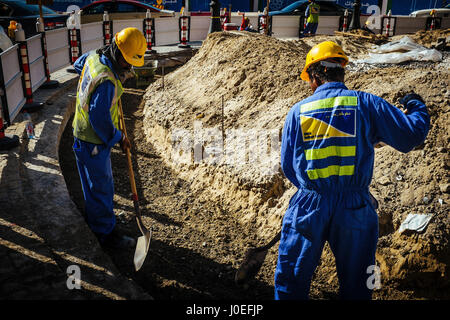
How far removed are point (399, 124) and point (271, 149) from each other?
2.94 metres

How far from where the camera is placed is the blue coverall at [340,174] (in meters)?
2.61

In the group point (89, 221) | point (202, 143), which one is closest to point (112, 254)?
point (89, 221)

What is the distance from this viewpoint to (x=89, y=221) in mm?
4012

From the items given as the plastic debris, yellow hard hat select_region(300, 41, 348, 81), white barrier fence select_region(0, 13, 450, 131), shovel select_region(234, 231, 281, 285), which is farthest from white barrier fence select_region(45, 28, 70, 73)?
the plastic debris

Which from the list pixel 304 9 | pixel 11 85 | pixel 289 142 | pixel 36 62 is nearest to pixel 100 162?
pixel 289 142

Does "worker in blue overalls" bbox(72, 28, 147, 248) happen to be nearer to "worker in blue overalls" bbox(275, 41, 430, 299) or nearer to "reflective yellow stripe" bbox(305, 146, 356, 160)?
"worker in blue overalls" bbox(275, 41, 430, 299)

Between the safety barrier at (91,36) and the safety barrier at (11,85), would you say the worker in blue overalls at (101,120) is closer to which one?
the safety barrier at (11,85)

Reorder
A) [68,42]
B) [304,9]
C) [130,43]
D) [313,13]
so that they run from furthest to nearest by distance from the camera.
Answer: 1. [304,9]
2. [313,13]
3. [68,42]
4. [130,43]

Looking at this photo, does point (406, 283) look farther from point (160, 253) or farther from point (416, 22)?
point (416, 22)

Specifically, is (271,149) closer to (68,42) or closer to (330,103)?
(330,103)

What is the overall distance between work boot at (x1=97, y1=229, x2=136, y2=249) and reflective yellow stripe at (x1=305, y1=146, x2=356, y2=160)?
2.31 metres

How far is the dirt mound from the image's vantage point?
384 cm

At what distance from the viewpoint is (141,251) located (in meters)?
3.83

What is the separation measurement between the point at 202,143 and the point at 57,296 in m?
3.88
